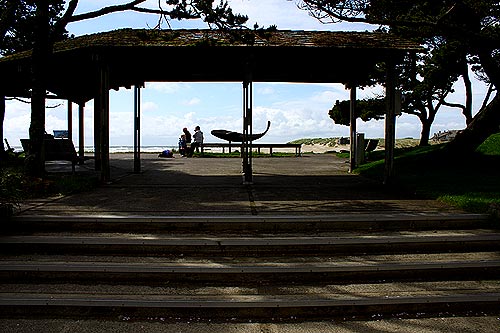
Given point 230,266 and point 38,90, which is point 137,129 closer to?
Answer: point 38,90

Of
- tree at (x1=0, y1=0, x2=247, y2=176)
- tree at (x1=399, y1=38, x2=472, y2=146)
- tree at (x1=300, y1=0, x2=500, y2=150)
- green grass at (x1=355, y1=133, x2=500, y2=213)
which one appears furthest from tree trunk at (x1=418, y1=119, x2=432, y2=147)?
tree at (x1=0, y1=0, x2=247, y2=176)

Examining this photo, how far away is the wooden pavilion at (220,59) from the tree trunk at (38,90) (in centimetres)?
81

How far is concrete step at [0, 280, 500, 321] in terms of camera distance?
14.5 feet

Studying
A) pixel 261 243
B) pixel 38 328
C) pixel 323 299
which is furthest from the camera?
pixel 261 243

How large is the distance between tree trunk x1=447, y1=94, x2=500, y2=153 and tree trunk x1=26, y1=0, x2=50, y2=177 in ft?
37.6

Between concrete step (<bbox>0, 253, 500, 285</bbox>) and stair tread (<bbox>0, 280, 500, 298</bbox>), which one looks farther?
concrete step (<bbox>0, 253, 500, 285</bbox>)

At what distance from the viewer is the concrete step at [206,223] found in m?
6.21

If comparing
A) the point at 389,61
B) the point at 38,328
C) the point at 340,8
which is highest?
the point at 340,8

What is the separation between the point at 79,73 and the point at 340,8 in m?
8.65

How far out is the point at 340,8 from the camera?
1034cm

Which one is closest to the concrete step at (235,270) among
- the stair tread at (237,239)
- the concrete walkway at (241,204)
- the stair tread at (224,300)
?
the stair tread at (237,239)

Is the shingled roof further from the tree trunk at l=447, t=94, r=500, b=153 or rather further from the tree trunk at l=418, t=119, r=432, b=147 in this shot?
the tree trunk at l=418, t=119, r=432, b=147

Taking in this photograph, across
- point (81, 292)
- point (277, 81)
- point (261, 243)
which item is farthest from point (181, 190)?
point (277, 81)

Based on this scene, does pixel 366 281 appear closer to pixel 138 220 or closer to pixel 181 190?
pixel 138 220
